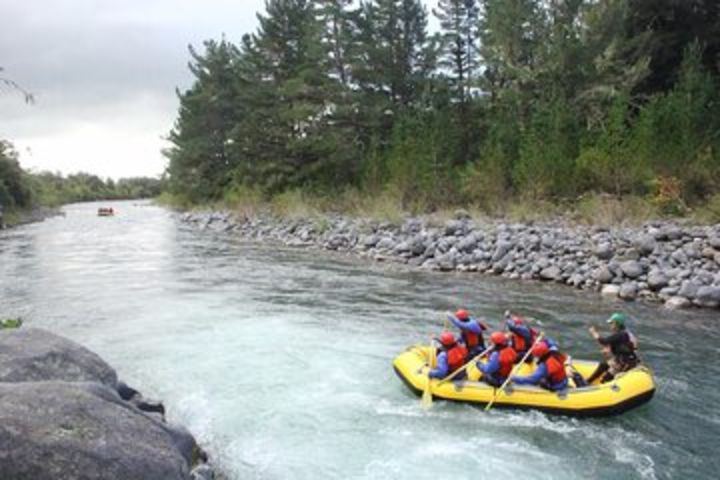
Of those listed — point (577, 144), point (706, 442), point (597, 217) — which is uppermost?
point (577, 144)

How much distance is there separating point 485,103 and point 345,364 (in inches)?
878

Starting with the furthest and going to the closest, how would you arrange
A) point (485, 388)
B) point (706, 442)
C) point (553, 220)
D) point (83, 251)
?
point (83, 251) < point (553, 220) < point (485, 388) < point (706, 442)

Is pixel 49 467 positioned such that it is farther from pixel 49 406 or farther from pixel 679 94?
pixel 679 94

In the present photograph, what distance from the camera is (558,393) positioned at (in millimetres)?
7422

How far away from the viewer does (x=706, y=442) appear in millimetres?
6598

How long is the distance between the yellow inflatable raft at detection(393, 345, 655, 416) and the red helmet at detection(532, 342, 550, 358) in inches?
14.7

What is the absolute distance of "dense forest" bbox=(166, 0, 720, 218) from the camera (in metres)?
18.1

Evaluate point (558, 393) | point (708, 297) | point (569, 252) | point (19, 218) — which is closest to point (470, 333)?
point (558, 393)

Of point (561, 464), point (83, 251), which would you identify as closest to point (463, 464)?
point (561, 464)

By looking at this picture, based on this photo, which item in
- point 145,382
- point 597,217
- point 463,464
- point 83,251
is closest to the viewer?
point 463,464

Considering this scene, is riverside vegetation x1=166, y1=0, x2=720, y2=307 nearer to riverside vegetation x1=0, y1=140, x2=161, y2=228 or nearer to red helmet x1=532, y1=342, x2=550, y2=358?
red helmet x1=532, y1=342, x2=550, y2=358

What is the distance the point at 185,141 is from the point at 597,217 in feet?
98.4

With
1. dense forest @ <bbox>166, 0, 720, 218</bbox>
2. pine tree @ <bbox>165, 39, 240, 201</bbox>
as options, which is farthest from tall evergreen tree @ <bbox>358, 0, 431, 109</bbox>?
pine tree @ <bbox>165, 39, 240, 201</bbox>

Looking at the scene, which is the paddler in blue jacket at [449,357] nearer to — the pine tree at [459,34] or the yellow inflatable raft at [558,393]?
the yellow inflatable raft at [558,393]
